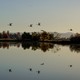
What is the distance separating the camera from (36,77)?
12.6 metres

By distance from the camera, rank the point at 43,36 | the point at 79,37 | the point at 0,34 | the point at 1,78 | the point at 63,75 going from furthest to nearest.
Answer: the point at 0,34
the point at 43,36
the point at 79,37
the point at 63,75
the point at 1,78

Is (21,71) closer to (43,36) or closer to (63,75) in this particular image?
(63,75)

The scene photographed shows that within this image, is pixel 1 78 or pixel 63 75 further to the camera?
pixel 63 75

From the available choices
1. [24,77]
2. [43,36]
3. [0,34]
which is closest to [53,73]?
[24,77]

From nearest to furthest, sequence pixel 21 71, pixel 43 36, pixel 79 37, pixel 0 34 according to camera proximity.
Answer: pixel 21 71
pixel 79 37
pixel 43 36
pixel 0 34

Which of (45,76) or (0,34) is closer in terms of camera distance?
(45,76)

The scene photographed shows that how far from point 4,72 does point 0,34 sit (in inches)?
3573

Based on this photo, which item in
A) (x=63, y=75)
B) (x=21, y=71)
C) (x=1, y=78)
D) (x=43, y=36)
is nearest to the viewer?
(x=1, y=78)

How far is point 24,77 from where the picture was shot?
41.3 ft

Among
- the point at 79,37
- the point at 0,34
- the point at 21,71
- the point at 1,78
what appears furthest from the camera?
the point at 0,34

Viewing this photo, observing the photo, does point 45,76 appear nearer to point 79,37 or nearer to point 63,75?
point 63,75

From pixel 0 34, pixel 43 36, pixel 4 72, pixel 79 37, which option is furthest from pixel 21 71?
pixel 0 34

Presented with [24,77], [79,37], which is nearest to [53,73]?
[24,77]

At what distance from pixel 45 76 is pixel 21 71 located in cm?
169
